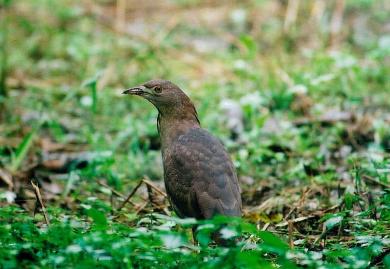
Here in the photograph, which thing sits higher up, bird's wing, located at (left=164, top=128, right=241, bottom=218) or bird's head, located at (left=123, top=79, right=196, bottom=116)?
bird's head, located at (left=123, top=79, right=196, bottom=116)

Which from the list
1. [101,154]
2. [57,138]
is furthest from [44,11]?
[101,154]

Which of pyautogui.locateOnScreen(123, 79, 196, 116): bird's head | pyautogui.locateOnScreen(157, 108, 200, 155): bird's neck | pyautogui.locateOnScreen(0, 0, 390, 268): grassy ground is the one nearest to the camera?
pyautogui.locateOnScreen(0, 0, 390, 268): grassy ground

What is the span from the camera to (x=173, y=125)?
513cm

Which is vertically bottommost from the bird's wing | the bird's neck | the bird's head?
the bird's wing

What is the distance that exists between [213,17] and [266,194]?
20.6 feet

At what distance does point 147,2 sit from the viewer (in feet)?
41.2

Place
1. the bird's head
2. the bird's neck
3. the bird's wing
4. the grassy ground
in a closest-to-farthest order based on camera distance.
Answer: the grassy ground < the bird's wing < the bird's neck < the bird's head

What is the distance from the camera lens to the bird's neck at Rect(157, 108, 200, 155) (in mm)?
5035

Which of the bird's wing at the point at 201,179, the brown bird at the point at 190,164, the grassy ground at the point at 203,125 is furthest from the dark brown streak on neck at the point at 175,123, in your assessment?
the grassy ground at the point at 203,125

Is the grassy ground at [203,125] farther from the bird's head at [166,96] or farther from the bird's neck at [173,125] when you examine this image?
the bird's head at [166,96]

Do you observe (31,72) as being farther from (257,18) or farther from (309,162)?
(309,162)

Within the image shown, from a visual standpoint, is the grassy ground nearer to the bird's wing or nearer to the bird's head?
the bird's wing

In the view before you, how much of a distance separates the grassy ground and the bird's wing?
0.22 metres

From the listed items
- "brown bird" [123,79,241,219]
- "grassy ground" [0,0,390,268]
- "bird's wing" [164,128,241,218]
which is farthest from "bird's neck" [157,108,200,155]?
"grassy ground" [0,0,390,268]
